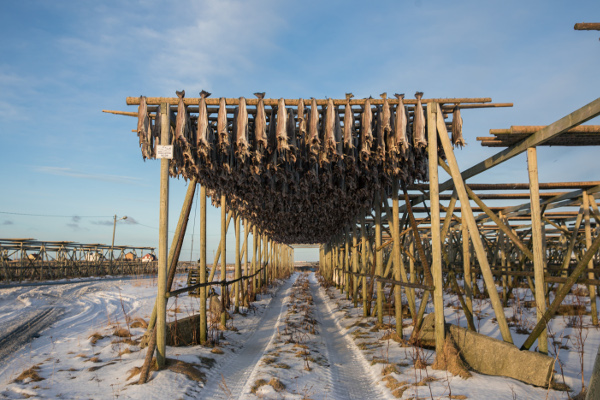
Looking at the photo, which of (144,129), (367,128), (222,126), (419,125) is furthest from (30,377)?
(419,125)

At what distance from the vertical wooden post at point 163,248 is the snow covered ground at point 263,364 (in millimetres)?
450

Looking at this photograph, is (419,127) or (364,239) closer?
(419,127)

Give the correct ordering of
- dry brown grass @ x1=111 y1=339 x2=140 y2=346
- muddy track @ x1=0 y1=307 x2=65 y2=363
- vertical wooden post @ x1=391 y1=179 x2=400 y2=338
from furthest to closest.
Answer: muddy track @ x1=0 y1=307 x2=65 y2=363 → vertical wooden post @ x1=391 y1=179 x2=400 y2=338 → dry brown grass @ x1=111 y1=339 x2=140 y2=346

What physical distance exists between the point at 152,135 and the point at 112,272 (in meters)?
45.4

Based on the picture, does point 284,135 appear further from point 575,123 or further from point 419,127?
point 575,123

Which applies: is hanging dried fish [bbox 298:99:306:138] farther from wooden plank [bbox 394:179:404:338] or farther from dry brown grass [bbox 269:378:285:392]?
dry brown grass [bbox 269:378:285:392]

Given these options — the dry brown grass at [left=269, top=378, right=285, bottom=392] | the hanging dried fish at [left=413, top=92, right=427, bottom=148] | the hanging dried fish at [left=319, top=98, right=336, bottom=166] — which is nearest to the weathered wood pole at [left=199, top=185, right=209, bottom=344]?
the dry brown grass at [left=269, top=378, right=285, bottom=392]

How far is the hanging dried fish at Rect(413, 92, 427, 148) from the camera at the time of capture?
6973 mm

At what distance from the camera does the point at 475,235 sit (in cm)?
618

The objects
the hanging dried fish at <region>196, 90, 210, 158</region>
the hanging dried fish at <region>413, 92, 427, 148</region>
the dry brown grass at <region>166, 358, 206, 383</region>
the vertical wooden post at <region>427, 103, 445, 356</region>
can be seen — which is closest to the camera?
the dry brown grass at <region>166, 358, 206, 383</region>

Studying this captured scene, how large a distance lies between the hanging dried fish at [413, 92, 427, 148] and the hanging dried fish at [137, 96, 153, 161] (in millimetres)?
4939

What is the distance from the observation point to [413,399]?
15.4 feet

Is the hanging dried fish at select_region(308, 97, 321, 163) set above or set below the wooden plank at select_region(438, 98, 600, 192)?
above

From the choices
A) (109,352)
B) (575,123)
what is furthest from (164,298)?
(575,123)
